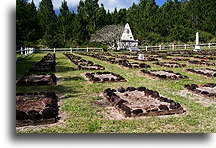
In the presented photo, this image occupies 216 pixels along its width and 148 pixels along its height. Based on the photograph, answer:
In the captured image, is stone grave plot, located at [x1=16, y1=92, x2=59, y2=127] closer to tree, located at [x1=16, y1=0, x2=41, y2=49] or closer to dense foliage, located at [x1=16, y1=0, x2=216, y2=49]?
tree, located at [x1=16, y1=0, x2=41, y2=49]

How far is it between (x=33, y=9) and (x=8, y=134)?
360 centimetres

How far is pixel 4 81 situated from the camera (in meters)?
4.65

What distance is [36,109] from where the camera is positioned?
18.8ft

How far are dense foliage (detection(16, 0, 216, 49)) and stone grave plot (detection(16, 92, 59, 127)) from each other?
1663 mm

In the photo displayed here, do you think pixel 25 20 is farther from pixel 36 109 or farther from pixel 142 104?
pixel 142 104

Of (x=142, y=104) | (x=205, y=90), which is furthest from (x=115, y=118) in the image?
(x=205, y=90)

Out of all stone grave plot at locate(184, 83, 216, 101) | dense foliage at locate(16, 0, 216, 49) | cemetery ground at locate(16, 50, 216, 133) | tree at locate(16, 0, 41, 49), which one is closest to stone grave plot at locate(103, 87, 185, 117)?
cemetery ground at locate(16, 50, 216, 133)

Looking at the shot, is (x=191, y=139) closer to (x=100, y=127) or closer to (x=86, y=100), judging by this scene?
(x=100, y=127)

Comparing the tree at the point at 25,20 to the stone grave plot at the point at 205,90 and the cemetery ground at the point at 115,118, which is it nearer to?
the cemetery ground at the point at 115,118

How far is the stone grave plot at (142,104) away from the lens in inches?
215

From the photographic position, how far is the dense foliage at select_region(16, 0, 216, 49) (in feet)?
22.5

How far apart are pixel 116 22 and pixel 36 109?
831cm

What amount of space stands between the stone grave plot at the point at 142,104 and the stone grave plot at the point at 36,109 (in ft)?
5.10
